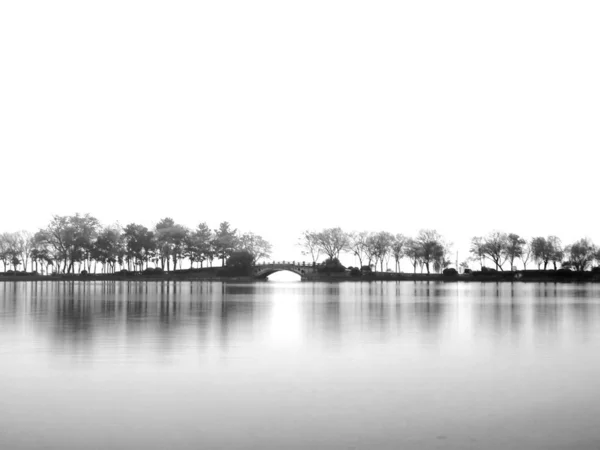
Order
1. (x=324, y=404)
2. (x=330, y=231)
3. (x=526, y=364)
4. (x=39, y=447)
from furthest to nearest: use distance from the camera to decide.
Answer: (x=330, y=231), (x=526, y=364), (x=324, y=404), (x=39, y=447)

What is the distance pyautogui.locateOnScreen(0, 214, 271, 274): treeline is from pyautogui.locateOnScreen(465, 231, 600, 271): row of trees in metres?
50.8

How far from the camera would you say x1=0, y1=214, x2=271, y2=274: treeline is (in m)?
122

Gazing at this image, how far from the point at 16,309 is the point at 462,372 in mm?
29160

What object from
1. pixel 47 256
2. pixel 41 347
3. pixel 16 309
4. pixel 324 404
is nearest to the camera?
pixel 324 404

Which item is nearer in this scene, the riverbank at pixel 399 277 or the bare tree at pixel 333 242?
the riverbank at pixel 399 277

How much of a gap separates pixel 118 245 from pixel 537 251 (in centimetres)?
8815

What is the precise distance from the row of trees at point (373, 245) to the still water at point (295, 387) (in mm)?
119980

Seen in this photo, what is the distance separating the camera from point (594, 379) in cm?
1532

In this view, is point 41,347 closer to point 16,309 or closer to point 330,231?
point 16,309

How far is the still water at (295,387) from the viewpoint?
9.95 m

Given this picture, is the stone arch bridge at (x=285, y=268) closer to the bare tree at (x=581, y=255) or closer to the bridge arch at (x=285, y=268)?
the bridge arch at (x=285, y=268)

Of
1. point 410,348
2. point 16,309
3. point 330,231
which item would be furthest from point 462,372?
point 330,231

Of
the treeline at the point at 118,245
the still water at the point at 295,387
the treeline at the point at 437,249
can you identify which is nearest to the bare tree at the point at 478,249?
the treeline at the point at 437,249

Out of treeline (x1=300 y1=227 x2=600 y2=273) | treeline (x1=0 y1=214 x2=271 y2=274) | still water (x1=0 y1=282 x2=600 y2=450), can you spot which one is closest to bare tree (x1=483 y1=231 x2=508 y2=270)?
treeline (x1=300 y1=227 x2=600 y2=273)
